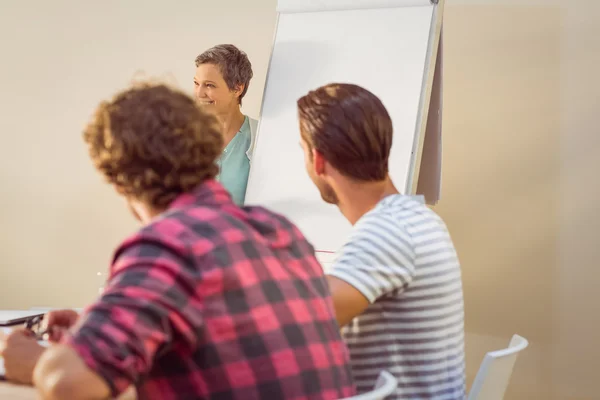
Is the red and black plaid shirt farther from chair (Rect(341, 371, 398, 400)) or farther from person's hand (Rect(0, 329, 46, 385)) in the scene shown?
person's hand (Rect(0, 329, 46, 385))

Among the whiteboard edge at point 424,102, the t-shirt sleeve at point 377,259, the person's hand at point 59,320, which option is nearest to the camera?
the t-shirt sleeve at point 377,259

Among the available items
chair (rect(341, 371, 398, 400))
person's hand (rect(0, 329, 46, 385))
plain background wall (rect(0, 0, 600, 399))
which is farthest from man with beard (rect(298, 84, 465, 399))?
plain background wall (rect(0, 0, 600, 399))

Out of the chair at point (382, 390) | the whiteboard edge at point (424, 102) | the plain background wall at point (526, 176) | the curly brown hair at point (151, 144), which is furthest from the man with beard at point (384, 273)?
the plain background wall at point (526, 176)

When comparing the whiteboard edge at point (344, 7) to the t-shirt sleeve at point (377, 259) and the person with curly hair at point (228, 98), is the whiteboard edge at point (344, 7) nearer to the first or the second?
the person with curly hair at point (228, 98)

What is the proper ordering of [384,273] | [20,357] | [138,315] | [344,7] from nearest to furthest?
[138,315], [20,357], [384,273], [344,7]

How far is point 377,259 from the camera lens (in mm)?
1127

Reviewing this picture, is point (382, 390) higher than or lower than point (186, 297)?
lower

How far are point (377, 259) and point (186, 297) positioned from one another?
0.44 meters

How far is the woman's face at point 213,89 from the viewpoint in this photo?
8.39 ft

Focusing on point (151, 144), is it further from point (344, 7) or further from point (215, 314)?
point (344, 7)

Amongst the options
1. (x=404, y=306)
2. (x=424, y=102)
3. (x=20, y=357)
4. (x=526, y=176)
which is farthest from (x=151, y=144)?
(x=526, y=176)

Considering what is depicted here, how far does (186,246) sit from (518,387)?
2.13 meters

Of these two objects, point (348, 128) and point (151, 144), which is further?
point (348, 128)

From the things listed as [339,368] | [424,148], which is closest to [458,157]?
[424,148]
